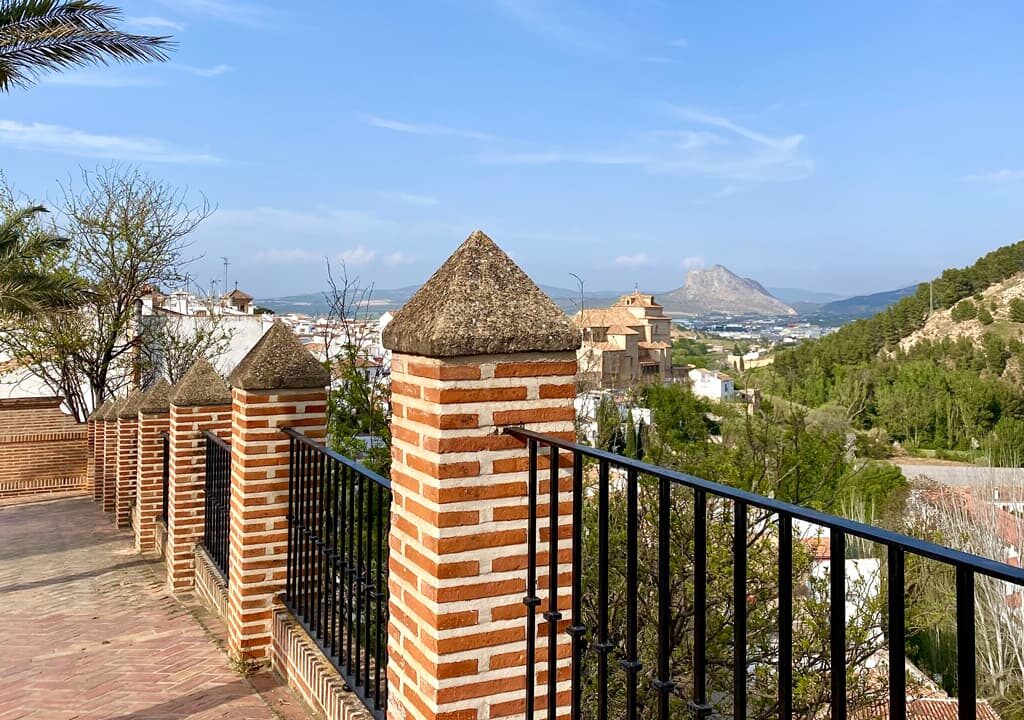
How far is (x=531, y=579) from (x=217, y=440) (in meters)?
4.15

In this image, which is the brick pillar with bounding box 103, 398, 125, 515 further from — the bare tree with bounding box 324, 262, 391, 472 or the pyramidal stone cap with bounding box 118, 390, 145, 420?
the bare tree with bounding box 324, 262, 391, 472

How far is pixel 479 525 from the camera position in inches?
96.1

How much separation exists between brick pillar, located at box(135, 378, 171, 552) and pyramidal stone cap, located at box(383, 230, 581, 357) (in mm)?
6467

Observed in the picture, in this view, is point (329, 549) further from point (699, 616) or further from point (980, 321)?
point (980, 321)

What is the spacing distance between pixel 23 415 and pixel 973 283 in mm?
92101

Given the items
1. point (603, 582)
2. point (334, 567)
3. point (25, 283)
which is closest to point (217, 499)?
point (334, 567)

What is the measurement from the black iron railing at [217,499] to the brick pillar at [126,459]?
13.9 ft

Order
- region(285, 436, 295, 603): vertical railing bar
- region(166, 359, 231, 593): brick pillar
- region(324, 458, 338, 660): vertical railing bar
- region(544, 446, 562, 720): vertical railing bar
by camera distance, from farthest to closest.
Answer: region(166, 359, 231, 593): brick pillar → region(285, 436, 295, 603): vertical railing bar → region(324, 458, 338, 660): vertical railing bar → region(544, 446, 562, 720): vertical railing bar

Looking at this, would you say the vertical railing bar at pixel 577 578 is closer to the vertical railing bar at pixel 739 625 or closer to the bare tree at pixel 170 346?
the vertical railing bar at pixel 739 625

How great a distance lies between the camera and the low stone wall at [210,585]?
18.2 feet

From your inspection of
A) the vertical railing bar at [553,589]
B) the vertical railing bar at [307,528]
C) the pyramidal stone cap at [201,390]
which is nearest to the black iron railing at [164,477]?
the pyramidal stone cap at [201,390]

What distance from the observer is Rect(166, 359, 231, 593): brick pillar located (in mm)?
6605

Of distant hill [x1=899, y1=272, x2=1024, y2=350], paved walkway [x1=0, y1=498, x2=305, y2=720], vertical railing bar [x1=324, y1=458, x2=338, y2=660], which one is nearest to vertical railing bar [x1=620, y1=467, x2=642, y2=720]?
vertical railing bar [x1=324, y1=458, x2=338, y2=660]

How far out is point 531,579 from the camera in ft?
8.15
